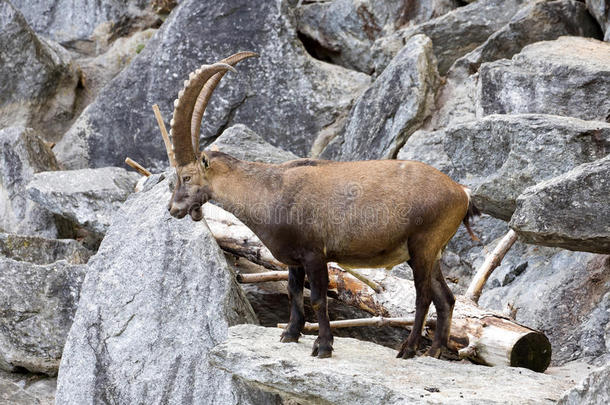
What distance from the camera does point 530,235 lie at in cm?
724

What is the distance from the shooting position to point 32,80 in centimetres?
1631

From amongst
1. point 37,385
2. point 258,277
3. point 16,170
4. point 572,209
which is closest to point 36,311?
point 37,385

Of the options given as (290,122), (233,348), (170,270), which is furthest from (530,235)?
(290,122)

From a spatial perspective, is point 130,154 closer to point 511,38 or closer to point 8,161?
point 8,161

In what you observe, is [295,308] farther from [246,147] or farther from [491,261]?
[246,147]

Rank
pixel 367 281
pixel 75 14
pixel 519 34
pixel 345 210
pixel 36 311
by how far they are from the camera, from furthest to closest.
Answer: pixel 75 14, pixel 519 34, pixel 36 311, pixel 367 281, pixel 345 210

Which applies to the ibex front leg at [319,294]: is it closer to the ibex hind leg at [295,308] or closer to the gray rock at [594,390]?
the ibex hind leg at [295,308]

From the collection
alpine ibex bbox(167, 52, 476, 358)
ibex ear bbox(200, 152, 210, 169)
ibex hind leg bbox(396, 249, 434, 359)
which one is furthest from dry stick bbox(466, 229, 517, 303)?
ibex ear bbox(200, 152, 210, 169)

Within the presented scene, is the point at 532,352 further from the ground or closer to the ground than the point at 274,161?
closer to the ground

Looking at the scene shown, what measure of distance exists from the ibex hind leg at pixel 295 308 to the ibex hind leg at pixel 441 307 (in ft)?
4.07

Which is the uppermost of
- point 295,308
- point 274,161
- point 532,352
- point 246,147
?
point 246,147

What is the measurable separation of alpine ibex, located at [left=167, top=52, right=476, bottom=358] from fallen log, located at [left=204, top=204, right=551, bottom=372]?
523 millimetres

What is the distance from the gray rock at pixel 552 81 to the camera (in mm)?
10391

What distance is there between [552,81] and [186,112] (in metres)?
5.40
